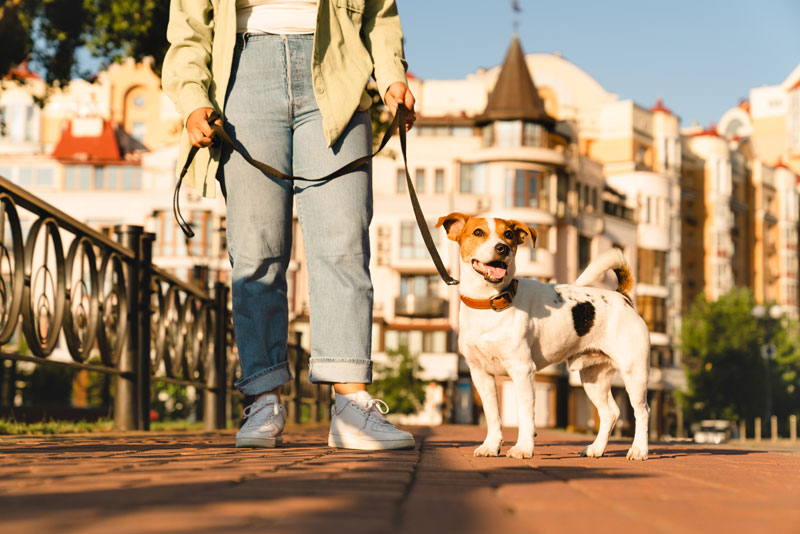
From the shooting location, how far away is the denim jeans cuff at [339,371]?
5098 mm

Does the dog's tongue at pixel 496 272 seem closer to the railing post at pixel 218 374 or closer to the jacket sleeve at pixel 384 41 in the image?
the jacket sleeve at pixel 384 41

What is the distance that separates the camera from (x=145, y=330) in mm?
8102

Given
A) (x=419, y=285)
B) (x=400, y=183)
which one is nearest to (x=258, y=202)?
(x=419, y=285)

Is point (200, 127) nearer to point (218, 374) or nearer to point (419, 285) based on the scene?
point (218, 374)

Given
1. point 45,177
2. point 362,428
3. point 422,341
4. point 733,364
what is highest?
point 45,177

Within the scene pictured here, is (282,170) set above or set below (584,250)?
below

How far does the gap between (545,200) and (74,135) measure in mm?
25065

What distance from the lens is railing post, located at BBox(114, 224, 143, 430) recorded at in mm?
7609

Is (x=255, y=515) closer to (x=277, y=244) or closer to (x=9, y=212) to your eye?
(x=277, y=244)

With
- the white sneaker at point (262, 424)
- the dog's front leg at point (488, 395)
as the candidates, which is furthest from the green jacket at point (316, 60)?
the dog's front leg at point (488, 395)

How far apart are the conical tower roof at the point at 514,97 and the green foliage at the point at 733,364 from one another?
1344 centimetres

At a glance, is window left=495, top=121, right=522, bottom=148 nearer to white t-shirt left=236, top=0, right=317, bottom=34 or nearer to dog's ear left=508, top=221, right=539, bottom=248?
dog's ear left=508, top=221, right=539, bottom=248

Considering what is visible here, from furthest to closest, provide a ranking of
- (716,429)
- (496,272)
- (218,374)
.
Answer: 1. (716,429)
2. (218,374)
3. (496,272)

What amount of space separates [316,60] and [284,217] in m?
0.71
